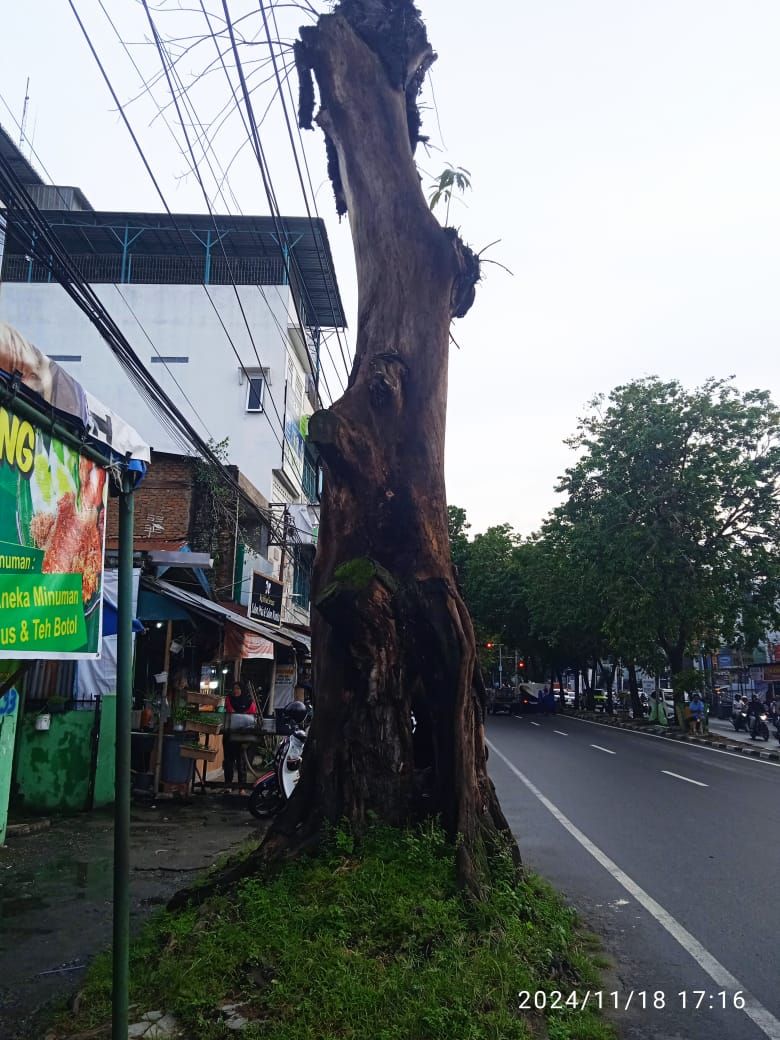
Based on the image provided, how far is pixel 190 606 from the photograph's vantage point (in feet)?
36.2

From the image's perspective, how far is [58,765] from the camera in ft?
31.7

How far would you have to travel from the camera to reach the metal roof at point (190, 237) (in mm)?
26750

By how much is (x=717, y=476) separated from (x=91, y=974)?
23699 mm

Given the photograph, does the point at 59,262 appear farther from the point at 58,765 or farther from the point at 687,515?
the point at 687,515

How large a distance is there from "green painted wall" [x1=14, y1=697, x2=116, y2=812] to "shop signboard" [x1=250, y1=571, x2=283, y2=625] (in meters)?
5.82

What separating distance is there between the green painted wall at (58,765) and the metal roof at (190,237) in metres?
19.8

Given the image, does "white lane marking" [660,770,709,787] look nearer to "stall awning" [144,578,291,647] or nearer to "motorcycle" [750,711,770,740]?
"stall awning" [144,578,291,647]

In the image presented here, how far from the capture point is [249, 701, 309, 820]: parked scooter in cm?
921

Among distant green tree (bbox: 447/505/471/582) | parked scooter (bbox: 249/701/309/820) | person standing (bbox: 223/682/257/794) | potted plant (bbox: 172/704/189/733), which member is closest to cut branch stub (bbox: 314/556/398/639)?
parked scooter (bbox: 249/701/309/820)

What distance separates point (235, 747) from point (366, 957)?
338 inches

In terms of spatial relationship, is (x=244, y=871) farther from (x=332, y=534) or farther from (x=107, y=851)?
(x=107, y=851)

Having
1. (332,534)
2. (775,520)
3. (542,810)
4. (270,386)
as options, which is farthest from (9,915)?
(775,520)

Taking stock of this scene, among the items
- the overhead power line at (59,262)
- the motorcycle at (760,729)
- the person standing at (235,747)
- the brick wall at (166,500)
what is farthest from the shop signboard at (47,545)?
the motorcycle at (760,729)
